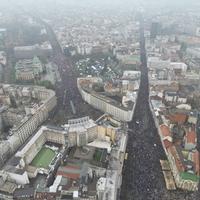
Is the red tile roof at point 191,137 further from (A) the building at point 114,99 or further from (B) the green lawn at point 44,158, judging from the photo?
(B) the green lawn at point 44,158

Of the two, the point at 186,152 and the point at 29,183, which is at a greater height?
the point at 186,152

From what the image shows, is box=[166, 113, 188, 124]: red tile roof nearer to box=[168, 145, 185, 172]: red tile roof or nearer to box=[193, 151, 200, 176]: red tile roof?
box=[168, 145, 185, 172]: red tile roof

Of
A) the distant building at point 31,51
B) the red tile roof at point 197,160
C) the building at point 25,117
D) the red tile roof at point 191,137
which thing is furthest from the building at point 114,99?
the distant building at point 31,51

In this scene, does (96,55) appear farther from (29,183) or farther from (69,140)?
(29,183)

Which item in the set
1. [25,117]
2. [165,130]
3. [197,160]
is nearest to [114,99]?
[165,130]

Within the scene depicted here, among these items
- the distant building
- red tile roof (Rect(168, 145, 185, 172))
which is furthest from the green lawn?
the distant building

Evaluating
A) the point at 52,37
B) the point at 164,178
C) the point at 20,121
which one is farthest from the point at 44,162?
the point at 52,37
